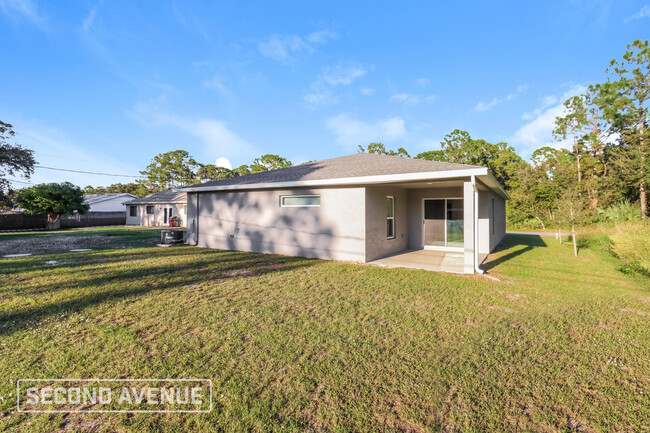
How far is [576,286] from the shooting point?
5.68 metres

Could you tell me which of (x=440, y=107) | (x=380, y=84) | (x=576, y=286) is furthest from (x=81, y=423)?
(x=440, y=107)

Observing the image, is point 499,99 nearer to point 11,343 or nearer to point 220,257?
point 220,257

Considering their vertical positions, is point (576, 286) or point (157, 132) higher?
point (157, 132)

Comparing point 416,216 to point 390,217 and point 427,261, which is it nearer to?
point 390,217

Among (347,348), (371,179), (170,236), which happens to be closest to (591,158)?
(371,179)

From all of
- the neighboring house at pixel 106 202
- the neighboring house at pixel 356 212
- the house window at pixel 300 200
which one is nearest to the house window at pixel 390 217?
the neighboring house at pixel 356 212

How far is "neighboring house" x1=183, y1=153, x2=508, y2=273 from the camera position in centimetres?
756

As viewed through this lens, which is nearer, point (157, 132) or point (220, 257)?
point (220, 257)

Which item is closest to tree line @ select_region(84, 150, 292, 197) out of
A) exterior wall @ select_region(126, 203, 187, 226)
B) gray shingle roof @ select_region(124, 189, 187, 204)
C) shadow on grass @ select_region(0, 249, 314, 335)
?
gray shingle roof @ select_region(124, 189, 187, 204)

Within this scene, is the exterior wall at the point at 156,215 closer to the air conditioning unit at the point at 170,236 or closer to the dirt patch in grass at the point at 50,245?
the dirt patch in grass at the point at 50,245

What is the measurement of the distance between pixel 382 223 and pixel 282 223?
3.35 metres

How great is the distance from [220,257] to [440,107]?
49.6 ft

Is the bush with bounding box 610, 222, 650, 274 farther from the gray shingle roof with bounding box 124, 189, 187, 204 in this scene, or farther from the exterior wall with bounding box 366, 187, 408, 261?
the gray shingle roof with bounding box 124, 189, 187, 204

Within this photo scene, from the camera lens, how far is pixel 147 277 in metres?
6.11
